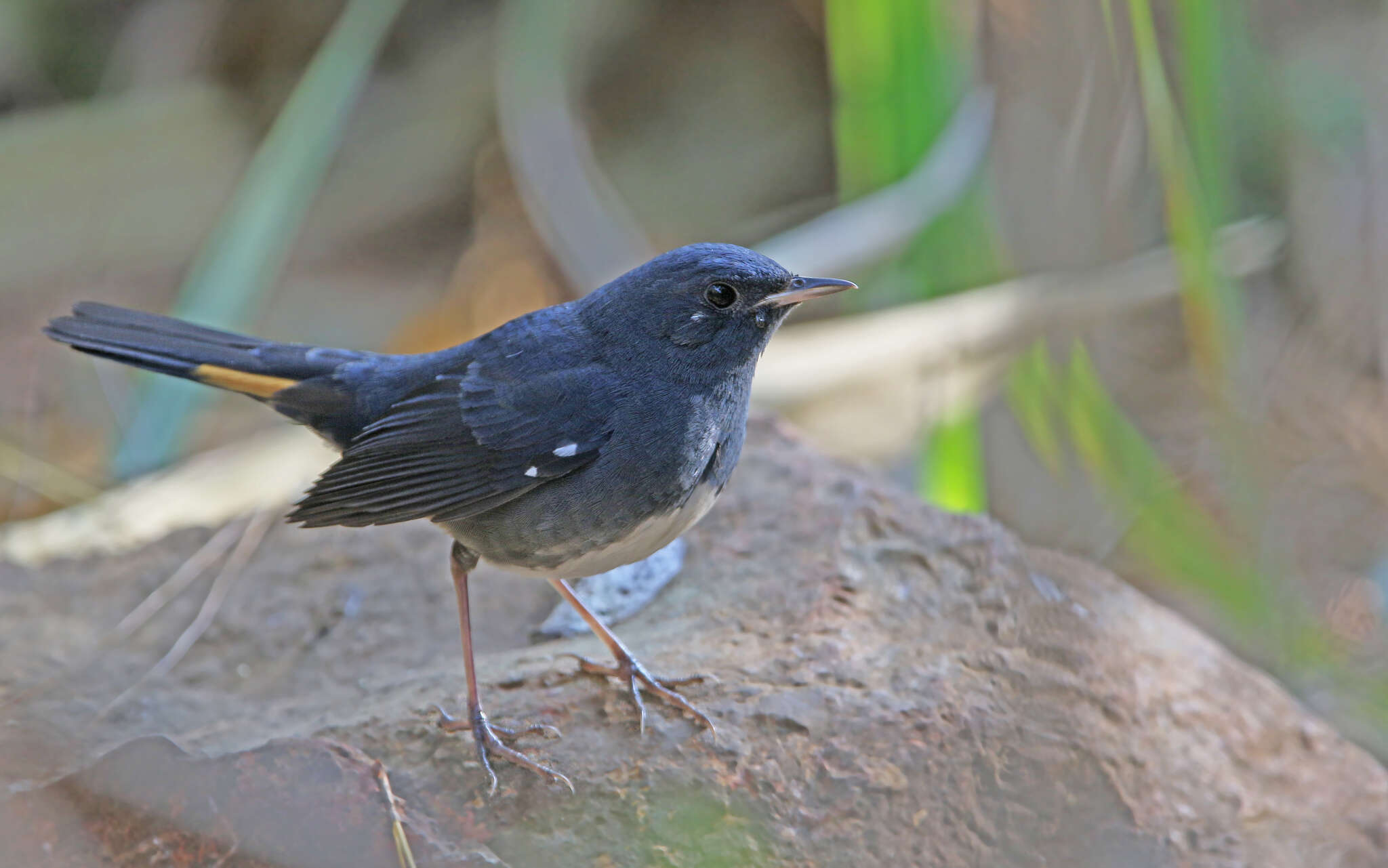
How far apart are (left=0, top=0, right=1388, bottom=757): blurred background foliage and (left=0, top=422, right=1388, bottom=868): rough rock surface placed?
2.07 ft

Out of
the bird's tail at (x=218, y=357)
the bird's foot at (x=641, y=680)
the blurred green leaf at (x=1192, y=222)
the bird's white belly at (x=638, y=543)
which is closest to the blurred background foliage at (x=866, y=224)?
the blurred green leaf at (x=1192, y=222)

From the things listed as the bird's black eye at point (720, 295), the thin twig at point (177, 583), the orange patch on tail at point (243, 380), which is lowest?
the thin twig at point (177, 583)

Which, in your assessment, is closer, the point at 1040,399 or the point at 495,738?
the point at 495,738

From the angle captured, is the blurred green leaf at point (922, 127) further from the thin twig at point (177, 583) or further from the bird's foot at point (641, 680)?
the thin twig at point (177, 583)

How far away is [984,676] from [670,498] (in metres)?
1.01

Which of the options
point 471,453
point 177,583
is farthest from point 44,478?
point 471,453

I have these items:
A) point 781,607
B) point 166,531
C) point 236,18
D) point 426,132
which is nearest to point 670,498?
point 781,607

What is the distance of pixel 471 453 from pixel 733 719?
985 millimetres

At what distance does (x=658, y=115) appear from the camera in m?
8.48

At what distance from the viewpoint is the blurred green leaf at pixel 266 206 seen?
5.46 meters

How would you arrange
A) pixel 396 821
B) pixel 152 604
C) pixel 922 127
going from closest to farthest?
pixel 396 821 → pixel 152 604 → pixel 922 127

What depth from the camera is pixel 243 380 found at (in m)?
3.56

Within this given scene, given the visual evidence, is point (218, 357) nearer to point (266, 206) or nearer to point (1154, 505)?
point (266, 206)

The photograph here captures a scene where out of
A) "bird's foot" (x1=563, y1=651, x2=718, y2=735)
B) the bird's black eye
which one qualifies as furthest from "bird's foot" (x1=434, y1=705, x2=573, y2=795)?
the bird's black eye
